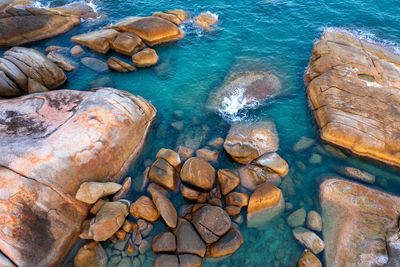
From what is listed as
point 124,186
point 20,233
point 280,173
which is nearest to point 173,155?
point 124,186

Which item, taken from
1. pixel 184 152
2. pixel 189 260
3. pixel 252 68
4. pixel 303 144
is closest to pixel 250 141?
pixel 303 144

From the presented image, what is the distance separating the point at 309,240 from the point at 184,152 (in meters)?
6.91

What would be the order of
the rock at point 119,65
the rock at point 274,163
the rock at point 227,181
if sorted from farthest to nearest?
the rock at point 119,65
the rock at point 274,163
the rock at point 227,181

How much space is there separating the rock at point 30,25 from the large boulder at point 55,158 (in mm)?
10351

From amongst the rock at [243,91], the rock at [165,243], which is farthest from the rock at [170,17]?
the rock at [165,243]

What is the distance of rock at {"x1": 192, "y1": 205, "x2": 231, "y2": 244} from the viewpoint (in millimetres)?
9750

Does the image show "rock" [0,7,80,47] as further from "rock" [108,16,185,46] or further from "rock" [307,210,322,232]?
"rock" [307,210,322,232]

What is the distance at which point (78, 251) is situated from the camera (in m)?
9.47

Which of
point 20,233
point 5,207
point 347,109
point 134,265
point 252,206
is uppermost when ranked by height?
point 347,109

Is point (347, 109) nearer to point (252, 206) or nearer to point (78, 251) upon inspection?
point (252, 206)

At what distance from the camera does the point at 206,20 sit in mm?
22766

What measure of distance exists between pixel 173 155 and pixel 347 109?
33.7 ft

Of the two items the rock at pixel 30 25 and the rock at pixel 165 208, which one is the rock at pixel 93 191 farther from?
the rock at pixel 30 25

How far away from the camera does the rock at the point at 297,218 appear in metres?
10.5
